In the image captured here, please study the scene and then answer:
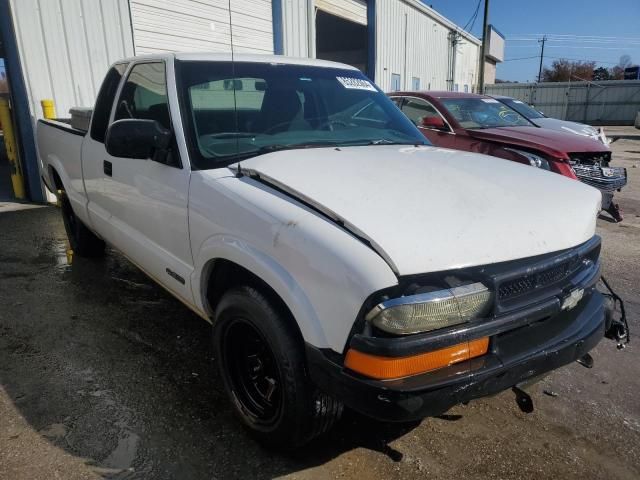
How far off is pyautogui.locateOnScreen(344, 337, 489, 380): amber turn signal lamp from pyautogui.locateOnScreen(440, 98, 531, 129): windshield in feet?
19.7

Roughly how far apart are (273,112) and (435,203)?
4.37ft

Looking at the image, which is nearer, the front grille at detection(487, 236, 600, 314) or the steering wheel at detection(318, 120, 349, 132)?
the front grille at detection(487, 236, 600, 314)

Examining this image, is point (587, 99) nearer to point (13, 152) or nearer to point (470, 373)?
point (13, 152)

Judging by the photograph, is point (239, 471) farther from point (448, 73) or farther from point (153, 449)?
point (448, 73)

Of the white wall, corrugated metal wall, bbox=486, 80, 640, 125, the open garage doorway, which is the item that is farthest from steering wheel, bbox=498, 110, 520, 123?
corrugated metal wall, bbox=486, 80, 640, 125

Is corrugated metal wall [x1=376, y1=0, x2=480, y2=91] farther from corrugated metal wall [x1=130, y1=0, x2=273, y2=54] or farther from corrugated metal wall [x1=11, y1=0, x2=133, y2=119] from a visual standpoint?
corrugated metal wall [x1=11, y1=0, x2=133, y2=119]

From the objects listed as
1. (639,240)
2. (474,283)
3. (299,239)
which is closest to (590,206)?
(474,283)

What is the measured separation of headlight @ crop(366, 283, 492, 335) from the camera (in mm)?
1741

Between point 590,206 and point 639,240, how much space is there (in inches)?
176

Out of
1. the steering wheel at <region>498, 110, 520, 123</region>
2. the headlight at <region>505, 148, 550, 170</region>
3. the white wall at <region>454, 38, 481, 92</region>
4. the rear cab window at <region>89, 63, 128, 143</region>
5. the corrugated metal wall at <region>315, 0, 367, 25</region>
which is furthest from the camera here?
the white wall at <region>454, 38, 481, 92</region>

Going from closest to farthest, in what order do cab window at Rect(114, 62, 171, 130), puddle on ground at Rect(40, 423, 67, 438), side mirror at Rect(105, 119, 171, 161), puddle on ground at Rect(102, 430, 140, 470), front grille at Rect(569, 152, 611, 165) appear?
puddle on ground at Rect(102, 430, 140, 470), puddle on ground at Rect(40, 423, 67, 438), side mirror at Rect(105, 119, 171, 161), cab window at Rect(114, 62, 171, 130), front grille at Rect(569, 152, 611, 165)

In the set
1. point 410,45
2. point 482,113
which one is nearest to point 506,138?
point 482,113

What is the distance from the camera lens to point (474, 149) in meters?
6.93

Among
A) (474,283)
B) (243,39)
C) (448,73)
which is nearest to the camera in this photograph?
(474,283)
